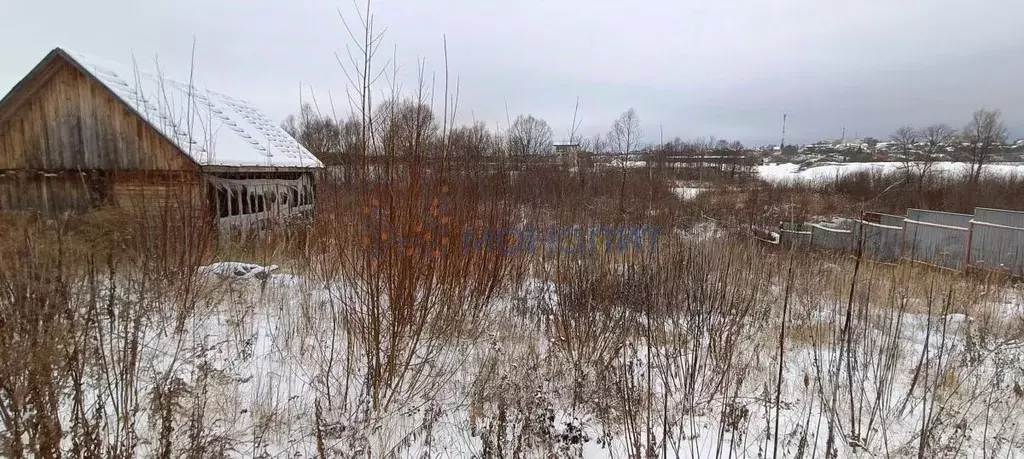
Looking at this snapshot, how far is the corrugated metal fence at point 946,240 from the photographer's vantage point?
9170 mm

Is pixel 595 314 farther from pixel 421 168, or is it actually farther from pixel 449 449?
pixel 421 168

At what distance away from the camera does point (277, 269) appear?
614 centimetres

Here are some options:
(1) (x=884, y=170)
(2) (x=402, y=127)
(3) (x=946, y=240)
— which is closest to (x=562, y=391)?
(2) (x=402, y=127)

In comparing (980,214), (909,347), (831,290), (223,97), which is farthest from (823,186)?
(223,97)

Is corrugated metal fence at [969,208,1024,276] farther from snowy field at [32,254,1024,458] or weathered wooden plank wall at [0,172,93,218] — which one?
weathered wooden plank wall at [0,172,93,218]

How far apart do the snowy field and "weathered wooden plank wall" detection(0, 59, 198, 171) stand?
6913mm

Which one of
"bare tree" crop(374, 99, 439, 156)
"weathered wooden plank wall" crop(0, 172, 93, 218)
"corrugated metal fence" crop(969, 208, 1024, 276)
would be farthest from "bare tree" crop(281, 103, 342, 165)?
"corrugated metal fence" crop(969, 208, 1024, 276)

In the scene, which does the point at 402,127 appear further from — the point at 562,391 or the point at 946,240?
the point at 946,240

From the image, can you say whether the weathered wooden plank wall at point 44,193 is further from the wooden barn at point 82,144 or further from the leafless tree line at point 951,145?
the leafless tree line at point 951,145

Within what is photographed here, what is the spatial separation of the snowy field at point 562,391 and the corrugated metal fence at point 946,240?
165 inches

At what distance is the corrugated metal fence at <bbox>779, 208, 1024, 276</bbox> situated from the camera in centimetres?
917

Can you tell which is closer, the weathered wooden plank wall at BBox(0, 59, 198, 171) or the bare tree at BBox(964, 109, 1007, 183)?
the weathered wooden plank wall at BBox(0, 59, 198, 171)

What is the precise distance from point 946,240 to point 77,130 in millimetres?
22358

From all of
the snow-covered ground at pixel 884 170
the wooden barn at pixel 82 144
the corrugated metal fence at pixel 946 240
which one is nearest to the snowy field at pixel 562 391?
the corrugated metal fence at pixel 946 240
